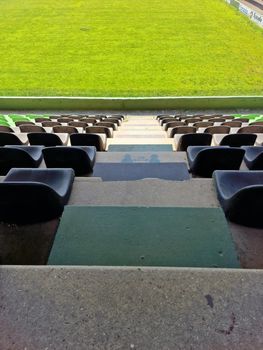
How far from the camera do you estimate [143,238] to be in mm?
2416

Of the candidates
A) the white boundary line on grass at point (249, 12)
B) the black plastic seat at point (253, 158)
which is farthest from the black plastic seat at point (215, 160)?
the white boundary line on grass at point (249, 12)

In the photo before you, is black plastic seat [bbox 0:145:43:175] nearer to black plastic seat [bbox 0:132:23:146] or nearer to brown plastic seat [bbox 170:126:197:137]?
black plastic seat [bbox 0:132:23:146]

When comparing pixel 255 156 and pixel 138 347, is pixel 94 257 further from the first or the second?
pixel 255 156

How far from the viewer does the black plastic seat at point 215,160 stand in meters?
3.73

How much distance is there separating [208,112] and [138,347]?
13.6 meters

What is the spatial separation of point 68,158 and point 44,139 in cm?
168

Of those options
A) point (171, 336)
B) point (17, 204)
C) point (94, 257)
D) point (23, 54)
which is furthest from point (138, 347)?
point (23, 54)

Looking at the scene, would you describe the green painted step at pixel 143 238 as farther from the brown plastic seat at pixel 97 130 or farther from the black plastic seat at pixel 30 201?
the brown plastic seat at pixel 97 130

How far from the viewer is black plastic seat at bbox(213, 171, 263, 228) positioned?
2346 millimetres

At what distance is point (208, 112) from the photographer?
14.4 metres

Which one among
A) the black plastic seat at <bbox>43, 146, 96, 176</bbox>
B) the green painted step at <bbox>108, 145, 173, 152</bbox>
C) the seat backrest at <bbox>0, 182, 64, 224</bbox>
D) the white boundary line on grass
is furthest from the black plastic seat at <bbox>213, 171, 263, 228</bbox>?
the white boundary line on grass

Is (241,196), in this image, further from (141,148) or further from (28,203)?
(141,148)

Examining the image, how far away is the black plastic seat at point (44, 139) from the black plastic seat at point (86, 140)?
0.20 metres

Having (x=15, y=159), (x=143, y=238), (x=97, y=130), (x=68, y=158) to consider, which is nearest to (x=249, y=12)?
(x=97, y=130)
